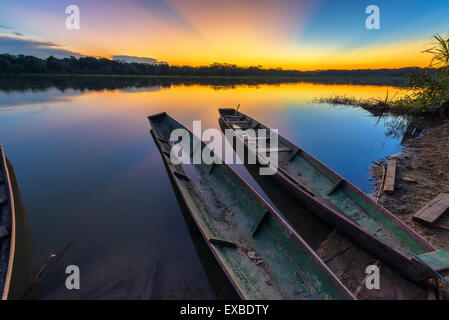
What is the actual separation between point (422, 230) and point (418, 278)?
2.00 meters

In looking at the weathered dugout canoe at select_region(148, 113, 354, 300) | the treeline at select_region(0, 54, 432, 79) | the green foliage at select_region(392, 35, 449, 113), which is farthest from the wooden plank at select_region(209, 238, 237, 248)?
the treeline at select_region(0, 54, 432, 79)

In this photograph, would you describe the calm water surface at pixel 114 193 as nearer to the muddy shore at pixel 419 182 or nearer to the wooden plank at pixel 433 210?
the muddy shore at pixel 419 182

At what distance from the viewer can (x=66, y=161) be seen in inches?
292

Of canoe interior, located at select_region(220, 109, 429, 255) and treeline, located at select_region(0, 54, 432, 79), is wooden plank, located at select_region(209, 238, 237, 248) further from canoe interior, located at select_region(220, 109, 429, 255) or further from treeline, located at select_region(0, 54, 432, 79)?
treeline, located at select_region(0, 54, 432, 79)

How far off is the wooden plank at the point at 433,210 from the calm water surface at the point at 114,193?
1507mm

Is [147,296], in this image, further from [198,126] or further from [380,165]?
[198,126]

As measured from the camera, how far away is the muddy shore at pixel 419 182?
13.6ft

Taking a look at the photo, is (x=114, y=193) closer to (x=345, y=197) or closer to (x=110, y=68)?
(x=345, y=197)

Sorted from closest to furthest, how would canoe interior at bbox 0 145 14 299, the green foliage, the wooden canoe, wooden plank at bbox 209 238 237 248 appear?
the wooden canoe < canoe interior at bbox 0 145 14 299 < wooden plank at bbox 209 238 237 248 < the green foliage

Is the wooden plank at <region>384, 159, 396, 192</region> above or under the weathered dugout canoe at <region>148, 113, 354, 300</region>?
above

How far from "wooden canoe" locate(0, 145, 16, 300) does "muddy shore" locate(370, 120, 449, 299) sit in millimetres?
6547

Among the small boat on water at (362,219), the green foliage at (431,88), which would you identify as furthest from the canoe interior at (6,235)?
the green foliage at (431,88)

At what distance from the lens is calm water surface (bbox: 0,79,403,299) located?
3346 millimetres
